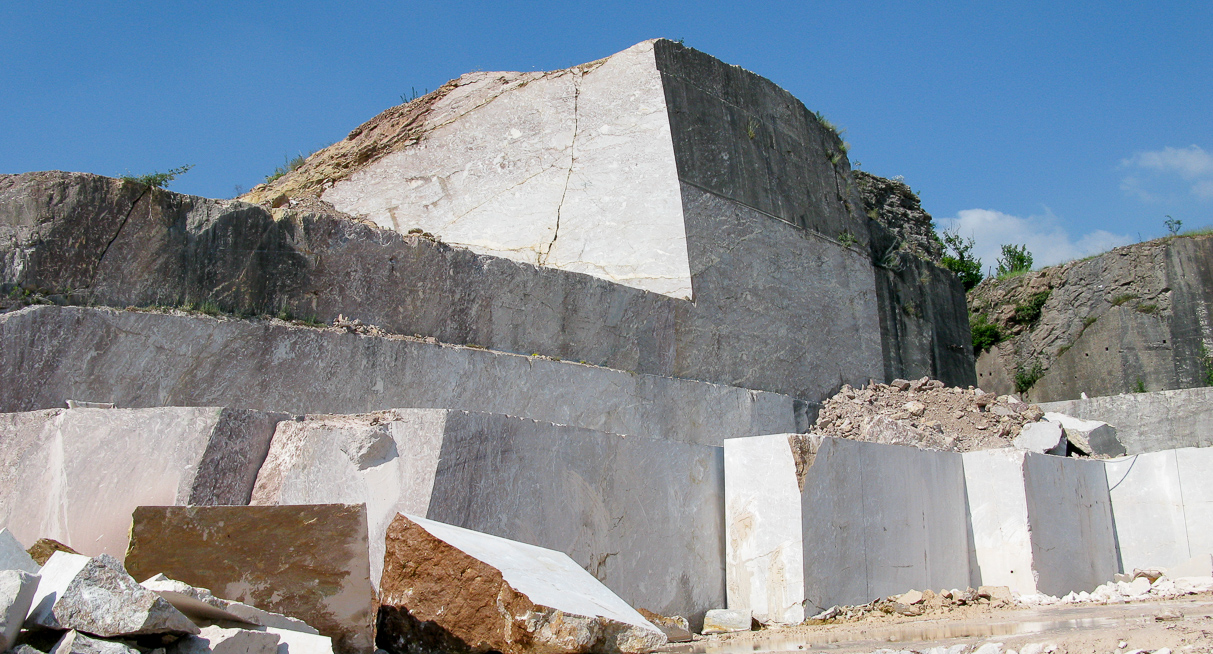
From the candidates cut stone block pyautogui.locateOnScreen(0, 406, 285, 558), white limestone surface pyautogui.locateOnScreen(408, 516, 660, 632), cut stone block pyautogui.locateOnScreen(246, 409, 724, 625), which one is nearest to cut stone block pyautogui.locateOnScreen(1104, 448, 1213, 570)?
cut stone block pyautogui.locateOnScreen(246, 409, 724, 625)

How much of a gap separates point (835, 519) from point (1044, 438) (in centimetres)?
272

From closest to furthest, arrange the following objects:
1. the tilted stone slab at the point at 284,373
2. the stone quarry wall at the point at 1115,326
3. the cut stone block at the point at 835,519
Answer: the tilted stone slab at the point at 284,373, the cut stone block at the point at 835,519, the stone quarry wall at the point at 1115,326

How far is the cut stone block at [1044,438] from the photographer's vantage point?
7.05 metres

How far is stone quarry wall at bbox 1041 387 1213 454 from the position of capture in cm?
826

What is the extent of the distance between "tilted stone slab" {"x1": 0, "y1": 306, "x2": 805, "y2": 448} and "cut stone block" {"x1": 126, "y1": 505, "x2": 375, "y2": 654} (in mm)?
1571

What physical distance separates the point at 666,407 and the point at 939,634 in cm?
274

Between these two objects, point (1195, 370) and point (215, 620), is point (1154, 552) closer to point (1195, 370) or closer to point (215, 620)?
point (1195, 370)

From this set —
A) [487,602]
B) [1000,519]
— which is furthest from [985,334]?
[487,602]

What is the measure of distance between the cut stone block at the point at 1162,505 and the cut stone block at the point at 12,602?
7.02 metres

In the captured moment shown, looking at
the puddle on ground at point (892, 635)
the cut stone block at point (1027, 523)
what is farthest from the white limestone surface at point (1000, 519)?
the puddle on ground at point (892, 635)

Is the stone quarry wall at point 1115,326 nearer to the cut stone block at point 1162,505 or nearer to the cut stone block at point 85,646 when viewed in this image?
the cut stone block at point 1162,505

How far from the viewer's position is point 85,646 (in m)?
2.49

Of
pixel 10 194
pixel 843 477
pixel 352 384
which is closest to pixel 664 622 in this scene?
pixel 843 477

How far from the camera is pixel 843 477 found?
5.32 meters
